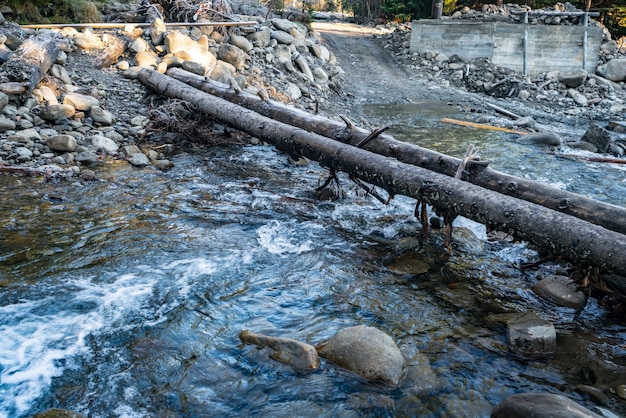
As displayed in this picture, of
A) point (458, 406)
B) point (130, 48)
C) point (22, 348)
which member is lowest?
point (458, 406)

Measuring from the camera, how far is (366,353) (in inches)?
152

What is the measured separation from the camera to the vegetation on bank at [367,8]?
47.2 feet

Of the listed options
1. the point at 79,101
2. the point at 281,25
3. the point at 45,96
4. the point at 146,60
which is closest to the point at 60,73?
the point at 45,96

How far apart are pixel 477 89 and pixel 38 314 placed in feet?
61.2

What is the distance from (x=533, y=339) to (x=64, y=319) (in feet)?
13.6

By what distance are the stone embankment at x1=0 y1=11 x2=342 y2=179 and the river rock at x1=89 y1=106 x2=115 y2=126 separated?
0.02 m

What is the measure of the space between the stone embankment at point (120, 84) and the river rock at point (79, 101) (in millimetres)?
19

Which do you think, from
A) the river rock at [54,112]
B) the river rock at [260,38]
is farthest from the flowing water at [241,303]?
the river rock at [260,38]

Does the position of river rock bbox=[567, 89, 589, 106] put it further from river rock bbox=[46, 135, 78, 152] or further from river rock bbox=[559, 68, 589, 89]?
river rock bbox=[46, 135, 78, 152]

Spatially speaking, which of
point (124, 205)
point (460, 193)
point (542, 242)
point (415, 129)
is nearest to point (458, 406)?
point (542, 242)

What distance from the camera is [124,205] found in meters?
6.85

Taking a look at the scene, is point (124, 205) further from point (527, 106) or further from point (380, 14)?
point (380, 14)

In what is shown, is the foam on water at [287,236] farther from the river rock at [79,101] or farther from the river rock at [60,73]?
the river rock at [60,73]

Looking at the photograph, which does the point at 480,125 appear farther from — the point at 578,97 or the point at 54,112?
the point at 54,112
